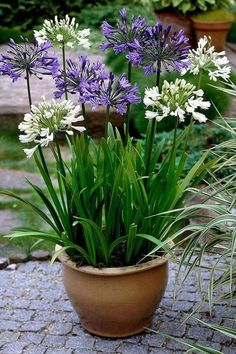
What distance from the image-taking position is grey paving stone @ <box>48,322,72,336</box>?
3.32 m

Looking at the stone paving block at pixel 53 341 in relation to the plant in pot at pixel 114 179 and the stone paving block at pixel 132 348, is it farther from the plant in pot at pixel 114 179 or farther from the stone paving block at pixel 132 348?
the stone paving block at pixel 132 348

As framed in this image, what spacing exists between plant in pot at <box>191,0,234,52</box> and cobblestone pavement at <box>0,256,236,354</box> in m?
3.75

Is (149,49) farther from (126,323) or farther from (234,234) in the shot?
(126,323)

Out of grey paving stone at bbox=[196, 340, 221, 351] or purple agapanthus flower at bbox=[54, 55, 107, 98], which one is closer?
purple agapanthus flower at bbox=[54, 55, 107, 98]

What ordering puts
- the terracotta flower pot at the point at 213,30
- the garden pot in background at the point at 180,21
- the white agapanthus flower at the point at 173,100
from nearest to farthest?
the white agapanthus flower at the point at 173,100, the terracotta flower pot at the point at 213,30, the garden pot in background at the point at 180,21

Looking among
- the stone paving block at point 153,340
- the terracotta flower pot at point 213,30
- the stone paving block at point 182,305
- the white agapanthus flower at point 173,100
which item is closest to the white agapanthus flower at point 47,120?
the white agapanthus flower at point 173,100

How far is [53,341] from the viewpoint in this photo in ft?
10.6

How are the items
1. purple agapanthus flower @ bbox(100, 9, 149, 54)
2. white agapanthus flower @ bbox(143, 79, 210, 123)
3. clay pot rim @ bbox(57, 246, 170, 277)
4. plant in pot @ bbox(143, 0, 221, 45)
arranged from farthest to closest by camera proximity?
plant in pot @ bbox(143, 0, 221, 45) → clay pot rim @ bbox(57, 246, 170, 277) → purple agapanthus flower @ bbox(100, 9, 149, 54) → white agapanthus flower @ bbox(143, 79, 210, 123)

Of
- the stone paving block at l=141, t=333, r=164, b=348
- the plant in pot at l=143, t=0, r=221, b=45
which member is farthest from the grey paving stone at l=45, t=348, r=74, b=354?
the plant in pot at l=143, t=0, r=221, b=45

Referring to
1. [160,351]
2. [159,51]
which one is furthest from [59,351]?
[159,51]

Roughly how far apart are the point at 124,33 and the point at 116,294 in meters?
1.08

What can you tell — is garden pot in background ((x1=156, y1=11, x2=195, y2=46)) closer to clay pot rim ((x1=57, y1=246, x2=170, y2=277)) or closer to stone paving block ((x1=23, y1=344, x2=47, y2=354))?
clay pot rim ((x1=57, y1=246, x2=170, y2=277))

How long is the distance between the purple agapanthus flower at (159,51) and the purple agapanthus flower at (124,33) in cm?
5

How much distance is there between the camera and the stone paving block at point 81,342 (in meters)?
3.20
